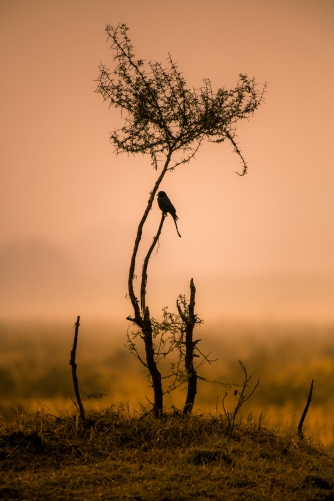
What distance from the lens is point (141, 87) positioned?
495 inches

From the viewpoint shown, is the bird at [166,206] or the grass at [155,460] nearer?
the grass at [155,460]

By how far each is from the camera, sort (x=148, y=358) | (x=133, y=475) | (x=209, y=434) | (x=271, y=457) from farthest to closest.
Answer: (x=148, y=358) < (x=209, y=434) < (x=271, y=457) < (x=133, y=475)

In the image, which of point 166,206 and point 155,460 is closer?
point 155,460

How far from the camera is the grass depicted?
25.5 ft

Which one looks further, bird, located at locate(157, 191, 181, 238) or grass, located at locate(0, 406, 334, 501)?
bird, located at locate(157, 191, 181, 238)

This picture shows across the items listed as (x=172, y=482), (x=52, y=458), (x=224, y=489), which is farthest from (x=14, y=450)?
(x=224, y=489)

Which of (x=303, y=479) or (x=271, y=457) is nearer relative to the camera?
(x=303, y=479)

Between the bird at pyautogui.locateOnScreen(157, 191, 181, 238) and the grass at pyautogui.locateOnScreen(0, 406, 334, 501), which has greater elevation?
the bird at pyautogui.locateOnScreen(157, 191, 181, 238)

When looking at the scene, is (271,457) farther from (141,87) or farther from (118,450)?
(141,87)

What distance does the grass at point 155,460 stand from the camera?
7.77 metres

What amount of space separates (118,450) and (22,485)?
2.33 meters

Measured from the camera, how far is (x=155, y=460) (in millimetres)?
9211

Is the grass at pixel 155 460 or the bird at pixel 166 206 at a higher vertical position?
the bird at pixel 166 206

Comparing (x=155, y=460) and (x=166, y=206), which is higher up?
(x=166, y=206)
